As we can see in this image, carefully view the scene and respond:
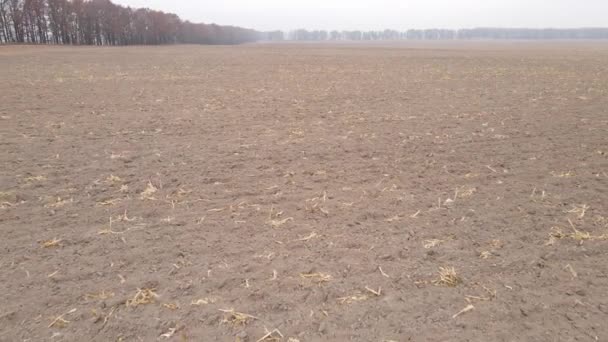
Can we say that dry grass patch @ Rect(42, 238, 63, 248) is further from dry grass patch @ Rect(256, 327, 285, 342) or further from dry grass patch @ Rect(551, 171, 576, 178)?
dry grass patch @ Rect(551, 171, 576, 178)

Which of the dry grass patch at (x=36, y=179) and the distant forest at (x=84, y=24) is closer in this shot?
the dry grass patch at (x=36, y=179)

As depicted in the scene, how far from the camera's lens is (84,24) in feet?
289

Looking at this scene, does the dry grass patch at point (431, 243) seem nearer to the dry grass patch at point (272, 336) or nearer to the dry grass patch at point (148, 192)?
the dry grass patch at point (272, 336)

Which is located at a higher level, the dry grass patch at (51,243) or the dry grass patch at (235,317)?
the dry grass patch at (51,243)

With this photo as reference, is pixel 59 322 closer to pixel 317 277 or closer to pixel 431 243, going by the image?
pixel 317 277

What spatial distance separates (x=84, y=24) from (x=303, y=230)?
102326 millimetres

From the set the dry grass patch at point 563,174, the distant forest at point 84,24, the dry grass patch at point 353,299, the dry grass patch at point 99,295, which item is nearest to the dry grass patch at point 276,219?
the dry grass patch at point 353,299

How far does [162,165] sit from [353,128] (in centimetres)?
523

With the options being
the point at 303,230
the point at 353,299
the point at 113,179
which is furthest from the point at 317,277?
the point at 113,179

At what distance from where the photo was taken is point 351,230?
5.20m

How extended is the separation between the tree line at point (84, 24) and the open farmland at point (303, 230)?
84.4 meters

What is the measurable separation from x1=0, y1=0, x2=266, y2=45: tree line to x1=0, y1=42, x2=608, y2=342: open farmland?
277 ft

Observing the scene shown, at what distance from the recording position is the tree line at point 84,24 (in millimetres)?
75500

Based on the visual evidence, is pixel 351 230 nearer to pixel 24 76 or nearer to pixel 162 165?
pixel 162 165
